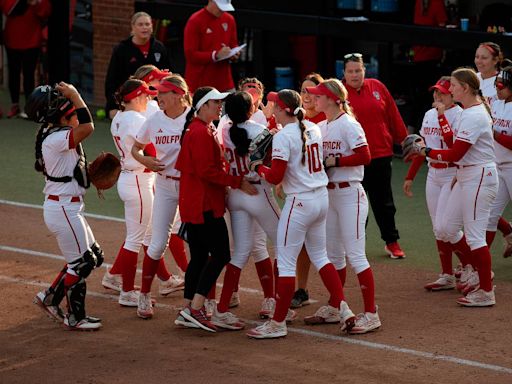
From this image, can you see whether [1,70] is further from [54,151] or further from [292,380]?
[292,380]

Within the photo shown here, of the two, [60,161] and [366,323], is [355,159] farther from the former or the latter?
[60,161]

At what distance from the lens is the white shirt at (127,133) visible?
361 inches

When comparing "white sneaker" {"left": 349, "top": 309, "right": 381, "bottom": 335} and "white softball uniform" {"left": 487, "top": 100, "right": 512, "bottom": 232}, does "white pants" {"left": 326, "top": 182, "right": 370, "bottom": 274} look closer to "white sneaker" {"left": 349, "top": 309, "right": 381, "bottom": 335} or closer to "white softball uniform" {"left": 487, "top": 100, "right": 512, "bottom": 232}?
"white sneaker" {"left": 349, "top": 309, "right": 381, "bottom": 335}

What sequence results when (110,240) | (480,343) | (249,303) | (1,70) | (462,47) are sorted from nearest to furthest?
(480,343) < (249,303) < (110,240) < (462,47) < (1,70)

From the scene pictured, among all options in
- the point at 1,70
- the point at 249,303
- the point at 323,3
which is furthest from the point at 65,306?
the point at 1,70

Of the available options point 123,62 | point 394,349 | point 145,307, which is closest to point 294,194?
point 394,349

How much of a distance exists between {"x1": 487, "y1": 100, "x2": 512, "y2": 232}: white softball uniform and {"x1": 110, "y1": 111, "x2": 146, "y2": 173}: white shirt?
10.2 feet

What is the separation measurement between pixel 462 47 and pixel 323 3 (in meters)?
3.34

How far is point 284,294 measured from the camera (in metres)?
8.23

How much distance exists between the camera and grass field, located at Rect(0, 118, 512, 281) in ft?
35.7

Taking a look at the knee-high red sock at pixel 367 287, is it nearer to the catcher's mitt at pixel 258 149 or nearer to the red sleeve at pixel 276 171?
the red sleeve at pixel 276 171

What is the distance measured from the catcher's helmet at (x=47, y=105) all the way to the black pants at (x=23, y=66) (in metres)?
10.2

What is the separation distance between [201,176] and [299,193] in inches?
28.4

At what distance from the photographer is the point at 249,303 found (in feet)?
30.9
